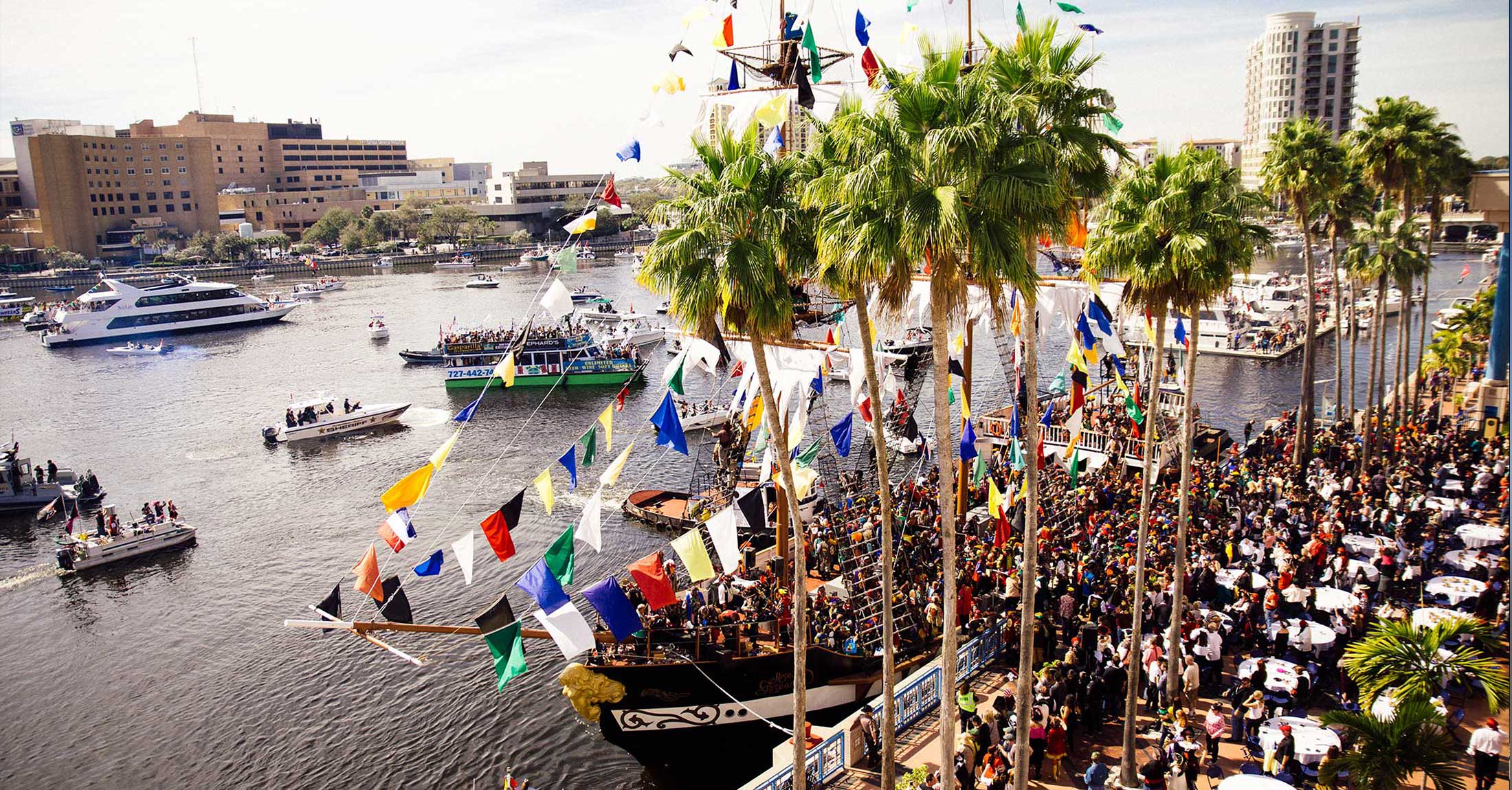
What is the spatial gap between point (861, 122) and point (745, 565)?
60.2 ft

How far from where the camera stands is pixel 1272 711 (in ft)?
58.2

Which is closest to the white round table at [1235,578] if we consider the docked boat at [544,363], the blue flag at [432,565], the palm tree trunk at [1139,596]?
the palm tree trunk at [1139,596]

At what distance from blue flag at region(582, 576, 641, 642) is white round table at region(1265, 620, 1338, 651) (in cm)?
1324

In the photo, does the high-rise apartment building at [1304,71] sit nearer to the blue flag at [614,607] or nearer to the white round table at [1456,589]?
the white round table at [1456,589]

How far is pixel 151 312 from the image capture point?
103 m

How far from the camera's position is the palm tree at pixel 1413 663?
34.1 ft

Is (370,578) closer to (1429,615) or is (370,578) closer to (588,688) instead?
(588,688)

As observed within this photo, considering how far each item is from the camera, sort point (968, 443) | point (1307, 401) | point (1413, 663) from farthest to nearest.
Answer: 1. point (1307, 401)
2. point (968, 443)
3. point (1413, 663)

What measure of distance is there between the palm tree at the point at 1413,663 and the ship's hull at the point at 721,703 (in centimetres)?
1261

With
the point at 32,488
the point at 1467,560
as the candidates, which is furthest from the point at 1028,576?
the point at 32,488

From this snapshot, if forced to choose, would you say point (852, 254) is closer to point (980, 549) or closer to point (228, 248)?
point (980, 549)

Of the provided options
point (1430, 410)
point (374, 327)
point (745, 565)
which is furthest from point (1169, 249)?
point (374, 327)

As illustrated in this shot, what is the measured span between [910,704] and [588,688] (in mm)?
7117

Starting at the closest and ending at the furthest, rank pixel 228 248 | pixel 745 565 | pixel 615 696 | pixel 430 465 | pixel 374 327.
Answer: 1. pixel 430 465
2. pixel 615 696
3. pixel 745 565
4. pixel 374 327
5. pixel 228 248
